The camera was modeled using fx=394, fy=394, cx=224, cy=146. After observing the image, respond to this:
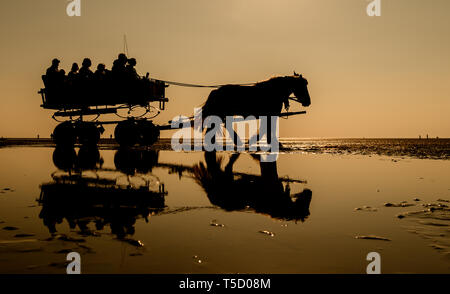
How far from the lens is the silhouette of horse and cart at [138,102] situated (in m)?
18.4

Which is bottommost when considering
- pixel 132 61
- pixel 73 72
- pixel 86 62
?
pixel 73 72

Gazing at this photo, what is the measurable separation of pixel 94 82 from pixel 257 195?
13749mm

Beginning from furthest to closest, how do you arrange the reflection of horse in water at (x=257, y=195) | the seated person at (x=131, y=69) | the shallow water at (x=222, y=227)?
the seated person at (x=131, y=69) → the reflection of horse in water at (x=257, y=195) → the shallow water at (x=222, y=227)

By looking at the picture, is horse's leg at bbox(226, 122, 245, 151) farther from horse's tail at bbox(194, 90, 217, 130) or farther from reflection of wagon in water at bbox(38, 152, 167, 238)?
reflection of wagon in water at bbox(38, 152, 167, 238)

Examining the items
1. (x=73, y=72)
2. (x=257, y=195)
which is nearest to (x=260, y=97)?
(x=73, y=72)

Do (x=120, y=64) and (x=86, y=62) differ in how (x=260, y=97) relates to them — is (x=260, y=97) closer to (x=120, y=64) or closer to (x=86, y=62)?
(x=120, y=64)

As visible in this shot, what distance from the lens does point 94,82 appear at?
18547 mm

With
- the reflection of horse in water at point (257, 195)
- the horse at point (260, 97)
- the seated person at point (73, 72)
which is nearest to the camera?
the reflection of horse in water at point (257, 195)

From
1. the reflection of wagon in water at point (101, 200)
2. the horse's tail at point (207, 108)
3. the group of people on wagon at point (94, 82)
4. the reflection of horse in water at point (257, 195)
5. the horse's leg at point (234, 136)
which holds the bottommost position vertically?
the reflection of horse in water at point (257, 195)

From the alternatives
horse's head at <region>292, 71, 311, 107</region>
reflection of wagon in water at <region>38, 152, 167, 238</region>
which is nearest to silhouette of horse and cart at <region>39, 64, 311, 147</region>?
horse's head at <region>292, 71, 311, 107</region>

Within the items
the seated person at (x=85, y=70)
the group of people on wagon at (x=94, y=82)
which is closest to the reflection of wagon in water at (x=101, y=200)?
the group of people on wagon at (x=94, y=82)

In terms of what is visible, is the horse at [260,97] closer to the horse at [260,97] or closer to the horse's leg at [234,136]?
the horse at [260,97]
